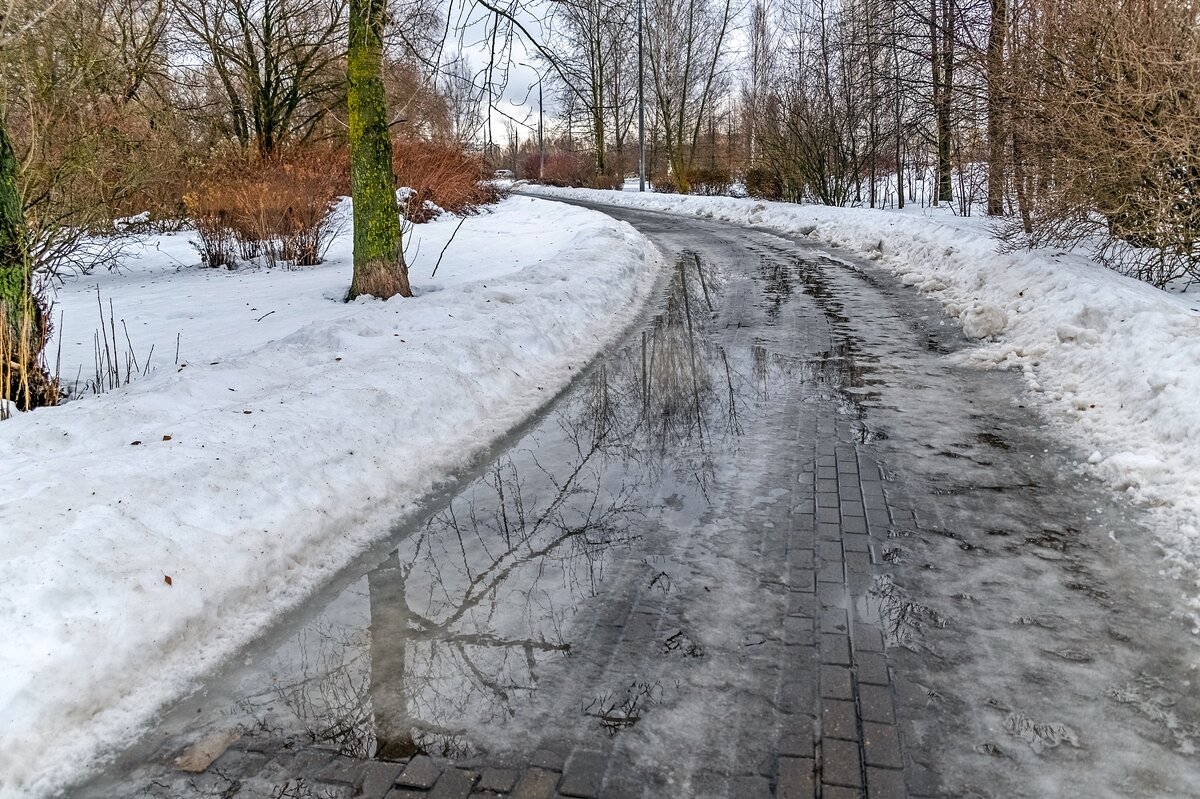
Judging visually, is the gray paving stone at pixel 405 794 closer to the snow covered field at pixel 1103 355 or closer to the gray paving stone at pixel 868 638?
the gray paving stone at pixel 868 638

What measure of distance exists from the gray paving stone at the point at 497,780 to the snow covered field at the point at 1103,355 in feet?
9.19

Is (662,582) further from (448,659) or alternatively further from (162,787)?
(162,787)

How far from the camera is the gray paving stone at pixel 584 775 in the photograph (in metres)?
2.35

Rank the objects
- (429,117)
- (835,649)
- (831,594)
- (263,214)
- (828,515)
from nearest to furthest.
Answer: (835,649) < (831,594) < (828,515) < (263,214) < (429,117)

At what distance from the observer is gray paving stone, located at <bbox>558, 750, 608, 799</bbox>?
92.5 inches

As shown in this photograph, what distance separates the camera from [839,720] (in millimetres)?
2613

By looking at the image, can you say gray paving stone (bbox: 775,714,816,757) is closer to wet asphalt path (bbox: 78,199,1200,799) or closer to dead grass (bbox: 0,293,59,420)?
wet asphalt path (bbox: 78,199,1200,799)

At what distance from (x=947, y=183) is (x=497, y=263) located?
1646 centimetres

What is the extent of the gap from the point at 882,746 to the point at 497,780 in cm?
124

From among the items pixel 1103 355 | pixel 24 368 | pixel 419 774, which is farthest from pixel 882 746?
pixel 24 368

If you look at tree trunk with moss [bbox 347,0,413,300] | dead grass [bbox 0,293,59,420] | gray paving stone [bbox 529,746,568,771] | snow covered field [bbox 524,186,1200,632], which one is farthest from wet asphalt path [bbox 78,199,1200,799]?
tree trunk with moss [bbox 347,0,413,300]

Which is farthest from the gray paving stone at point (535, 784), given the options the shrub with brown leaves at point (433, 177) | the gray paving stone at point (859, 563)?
the shrub with brown leaves at point (433, 177)

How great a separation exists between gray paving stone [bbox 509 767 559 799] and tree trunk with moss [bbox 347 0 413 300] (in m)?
7.54

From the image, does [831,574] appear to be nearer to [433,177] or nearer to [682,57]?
[433,177]
